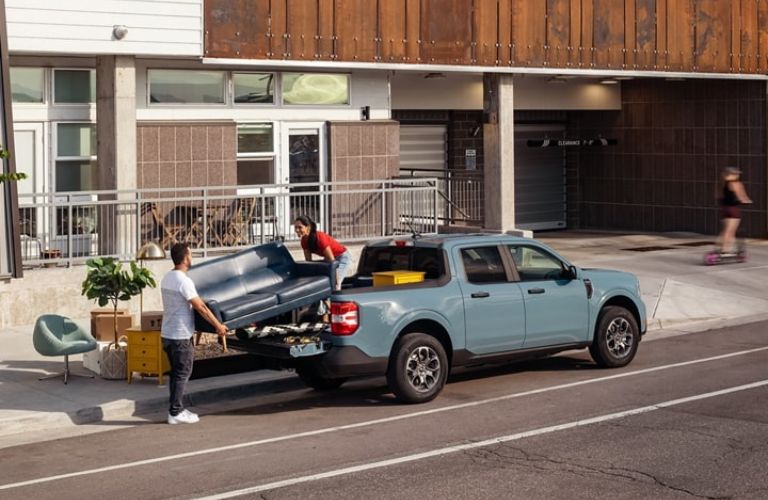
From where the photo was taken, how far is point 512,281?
46.6 feet

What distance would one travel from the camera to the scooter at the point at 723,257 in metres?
23.9

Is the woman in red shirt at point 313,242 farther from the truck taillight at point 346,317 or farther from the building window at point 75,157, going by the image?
the building window at point 75,157

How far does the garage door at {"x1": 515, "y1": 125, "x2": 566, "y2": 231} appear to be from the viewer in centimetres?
3183

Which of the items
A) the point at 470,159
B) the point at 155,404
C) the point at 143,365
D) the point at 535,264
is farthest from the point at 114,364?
the point at 470,159

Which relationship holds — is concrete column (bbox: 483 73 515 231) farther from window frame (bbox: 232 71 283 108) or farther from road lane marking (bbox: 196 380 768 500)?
road lane marking (bbox: 196 380 768 500)

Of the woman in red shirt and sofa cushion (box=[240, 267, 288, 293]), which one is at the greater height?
the woman in red shirt

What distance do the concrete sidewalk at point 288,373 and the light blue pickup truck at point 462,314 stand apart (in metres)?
1.19

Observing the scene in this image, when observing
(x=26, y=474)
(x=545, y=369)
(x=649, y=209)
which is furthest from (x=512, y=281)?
(x=649, y=209)

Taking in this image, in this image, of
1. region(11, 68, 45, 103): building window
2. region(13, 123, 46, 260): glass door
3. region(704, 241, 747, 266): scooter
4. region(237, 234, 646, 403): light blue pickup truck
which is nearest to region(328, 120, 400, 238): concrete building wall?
region(13, 123, 46, 260): glass door

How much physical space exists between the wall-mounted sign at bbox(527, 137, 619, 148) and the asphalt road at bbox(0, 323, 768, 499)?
17011mm

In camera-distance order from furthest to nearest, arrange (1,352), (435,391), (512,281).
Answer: (1,352) → (512,281) → (435,391)

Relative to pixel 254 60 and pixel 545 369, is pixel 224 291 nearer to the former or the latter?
pixel 545 369

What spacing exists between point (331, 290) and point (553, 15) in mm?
13745

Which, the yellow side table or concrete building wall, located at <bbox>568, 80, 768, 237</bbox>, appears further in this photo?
concrete building wall, located at <bbox>568, 80, 768, 237</bbox>
